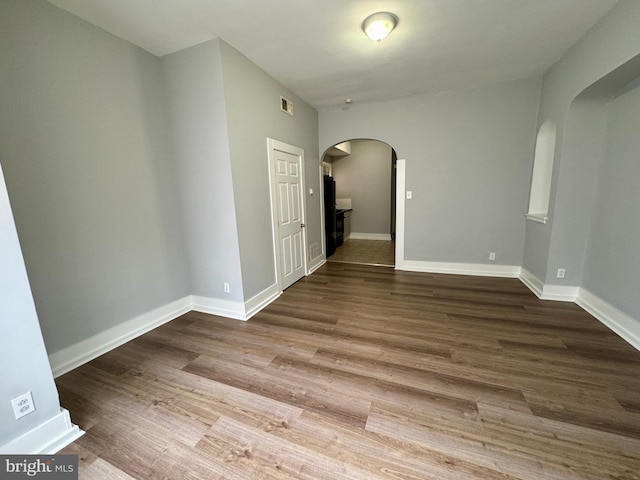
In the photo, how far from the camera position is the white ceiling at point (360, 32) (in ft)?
6.53

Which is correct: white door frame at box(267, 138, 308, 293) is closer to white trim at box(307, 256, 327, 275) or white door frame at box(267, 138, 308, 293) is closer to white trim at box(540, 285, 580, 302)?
white trim at box(307, 256, 327, 275)

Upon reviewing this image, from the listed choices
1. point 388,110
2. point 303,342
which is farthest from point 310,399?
point 388,110

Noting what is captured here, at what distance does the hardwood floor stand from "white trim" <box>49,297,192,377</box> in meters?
0.08

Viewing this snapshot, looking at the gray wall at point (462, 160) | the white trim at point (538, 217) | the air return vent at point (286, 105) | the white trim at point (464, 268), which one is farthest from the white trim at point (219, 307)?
the white trim at point (538, 217)

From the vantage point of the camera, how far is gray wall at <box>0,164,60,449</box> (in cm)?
117

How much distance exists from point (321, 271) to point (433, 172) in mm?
2508

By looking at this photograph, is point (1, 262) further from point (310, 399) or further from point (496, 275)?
point (496, 275)

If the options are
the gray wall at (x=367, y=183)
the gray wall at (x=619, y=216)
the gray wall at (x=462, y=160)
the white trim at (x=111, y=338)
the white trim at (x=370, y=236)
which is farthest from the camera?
the white trim at (x=370, y=236)

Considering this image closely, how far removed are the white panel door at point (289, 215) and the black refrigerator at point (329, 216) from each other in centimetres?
123

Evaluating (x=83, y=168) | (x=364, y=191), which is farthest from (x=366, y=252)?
(x=83, y=168)

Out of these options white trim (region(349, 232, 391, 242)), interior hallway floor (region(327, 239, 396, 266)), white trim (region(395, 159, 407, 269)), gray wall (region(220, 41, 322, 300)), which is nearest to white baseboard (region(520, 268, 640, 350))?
white trim (region(395, 159, 407, 269))

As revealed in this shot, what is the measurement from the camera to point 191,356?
85.2 inches

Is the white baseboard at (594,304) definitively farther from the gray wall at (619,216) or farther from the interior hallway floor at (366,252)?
the interior hallway floor at (366,252)

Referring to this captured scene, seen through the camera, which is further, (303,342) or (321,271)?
(321,271)
